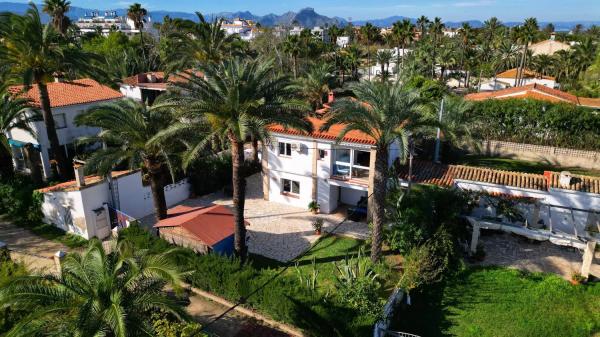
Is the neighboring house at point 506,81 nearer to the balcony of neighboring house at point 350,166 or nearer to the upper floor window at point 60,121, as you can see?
the balcony of neighboring house at point 350,166

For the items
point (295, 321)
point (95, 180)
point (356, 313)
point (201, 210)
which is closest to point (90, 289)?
point (295, 321)

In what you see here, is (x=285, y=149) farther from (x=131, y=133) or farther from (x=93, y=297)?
(x=93, y=297)

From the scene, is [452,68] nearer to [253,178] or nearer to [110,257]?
[253,178]

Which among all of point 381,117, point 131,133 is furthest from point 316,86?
point 381,117

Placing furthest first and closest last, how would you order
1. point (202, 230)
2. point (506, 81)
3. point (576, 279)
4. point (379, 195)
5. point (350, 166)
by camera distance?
point (506, 81) < point (350, 166) < point (202, 230) < point (379, 195) < point (576, 279)

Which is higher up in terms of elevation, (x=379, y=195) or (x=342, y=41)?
(x=342, y=41)

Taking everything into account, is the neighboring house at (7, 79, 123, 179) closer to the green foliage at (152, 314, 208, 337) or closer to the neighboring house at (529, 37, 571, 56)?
the green foliage at (152, 314, 208, 337)

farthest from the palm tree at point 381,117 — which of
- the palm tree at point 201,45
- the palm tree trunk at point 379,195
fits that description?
the palm tree at point 201,45
